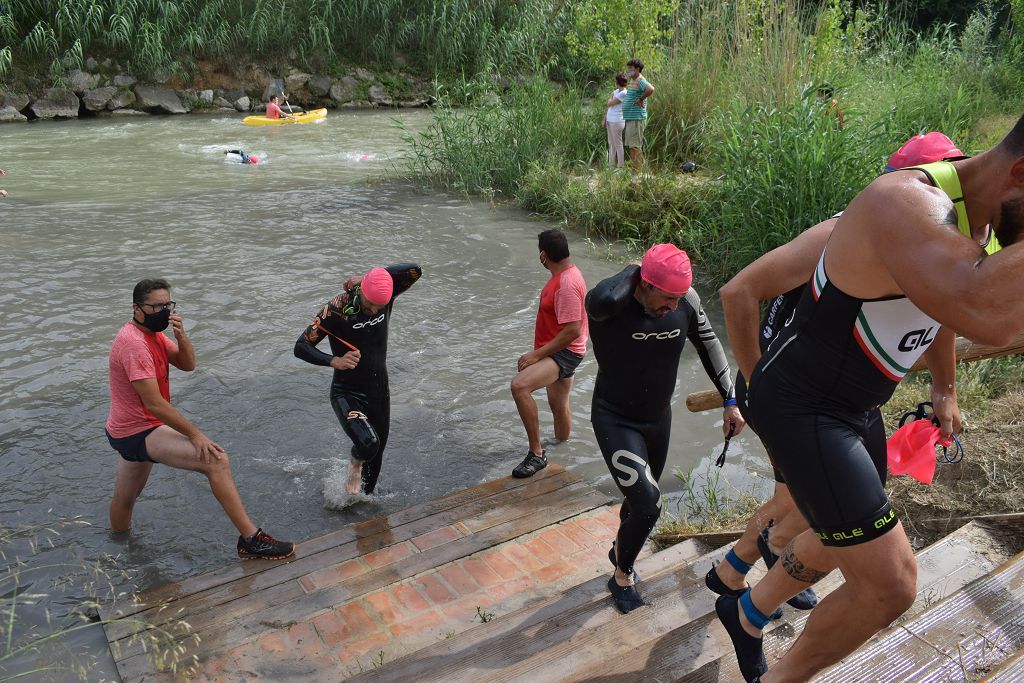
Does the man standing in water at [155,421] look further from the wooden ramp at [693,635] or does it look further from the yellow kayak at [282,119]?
the yellow kayak at [282,119]

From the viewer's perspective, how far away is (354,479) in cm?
572

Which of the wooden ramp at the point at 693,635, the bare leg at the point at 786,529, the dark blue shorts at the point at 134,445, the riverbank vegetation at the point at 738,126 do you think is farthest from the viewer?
the riverbank vegetation at the point at 738,126

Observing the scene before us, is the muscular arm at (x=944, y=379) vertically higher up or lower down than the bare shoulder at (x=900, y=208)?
lower down

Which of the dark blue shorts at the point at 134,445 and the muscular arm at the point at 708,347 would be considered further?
the dark blue shorts at the point at 134,445

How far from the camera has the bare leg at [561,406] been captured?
6.34m

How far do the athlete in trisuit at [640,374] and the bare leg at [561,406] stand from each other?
87.8 inches

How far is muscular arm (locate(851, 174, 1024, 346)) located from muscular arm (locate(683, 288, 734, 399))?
6.25 feet

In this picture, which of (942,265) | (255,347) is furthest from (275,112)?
(942,265)

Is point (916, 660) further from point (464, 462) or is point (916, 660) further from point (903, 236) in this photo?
point (464, 462)

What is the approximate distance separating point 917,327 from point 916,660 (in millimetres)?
1015

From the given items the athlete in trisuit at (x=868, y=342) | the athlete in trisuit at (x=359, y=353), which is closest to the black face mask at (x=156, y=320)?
the athlete in trisuit at (x=359, y=353)

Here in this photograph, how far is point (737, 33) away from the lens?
37.3ft

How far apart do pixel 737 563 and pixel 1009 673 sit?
3.65 ft

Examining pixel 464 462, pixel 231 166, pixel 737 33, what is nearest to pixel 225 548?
pixel 464 462
